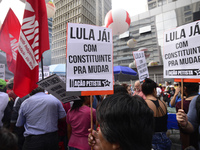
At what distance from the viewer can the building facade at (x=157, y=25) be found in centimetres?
2862

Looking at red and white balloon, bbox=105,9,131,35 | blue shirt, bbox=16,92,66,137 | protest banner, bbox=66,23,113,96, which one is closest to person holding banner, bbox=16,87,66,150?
blue shirt, bbox=16,92,66,137

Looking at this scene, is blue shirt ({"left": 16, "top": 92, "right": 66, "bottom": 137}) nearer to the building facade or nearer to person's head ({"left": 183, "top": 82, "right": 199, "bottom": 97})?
person's head ({"left": 183, "top": 82, "right": 199, "bottom": 97})

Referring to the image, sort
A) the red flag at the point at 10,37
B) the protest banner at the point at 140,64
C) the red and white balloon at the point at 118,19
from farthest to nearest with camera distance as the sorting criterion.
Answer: the red and white balloon at the point at 118,19
the protest banner at the point at 140,64
the red flag at the point at 10,37

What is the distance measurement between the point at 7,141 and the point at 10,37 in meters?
3.49

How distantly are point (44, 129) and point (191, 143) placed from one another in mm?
2475

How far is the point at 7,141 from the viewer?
1.01 m

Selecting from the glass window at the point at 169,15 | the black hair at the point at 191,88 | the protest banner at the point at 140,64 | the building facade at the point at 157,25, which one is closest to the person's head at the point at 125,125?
the black hair at the point at 191,88

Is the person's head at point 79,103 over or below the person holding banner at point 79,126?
over

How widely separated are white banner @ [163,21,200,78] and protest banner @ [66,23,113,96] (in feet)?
3.19

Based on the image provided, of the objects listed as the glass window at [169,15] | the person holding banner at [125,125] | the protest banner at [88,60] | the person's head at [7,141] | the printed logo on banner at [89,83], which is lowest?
the person's head at [7,141]

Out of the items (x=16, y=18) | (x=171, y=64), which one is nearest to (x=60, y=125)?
(x=171, y=64)

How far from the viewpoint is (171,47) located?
2.27 metres

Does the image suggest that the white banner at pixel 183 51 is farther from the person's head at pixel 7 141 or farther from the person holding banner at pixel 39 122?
the person's head at pixel 7 141

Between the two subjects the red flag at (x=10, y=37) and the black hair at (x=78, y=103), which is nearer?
the black hair at (x=78, y=103)
